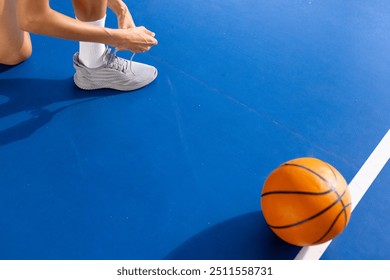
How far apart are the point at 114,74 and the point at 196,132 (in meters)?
0.66

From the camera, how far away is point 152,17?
11.3 ft

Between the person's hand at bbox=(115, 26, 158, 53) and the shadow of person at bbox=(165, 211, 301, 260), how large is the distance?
106 cm

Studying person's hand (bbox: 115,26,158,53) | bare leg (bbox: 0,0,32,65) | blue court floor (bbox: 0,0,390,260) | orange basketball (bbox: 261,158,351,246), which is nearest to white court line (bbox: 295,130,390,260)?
blue court floor (bbox: 0,0,390,260)

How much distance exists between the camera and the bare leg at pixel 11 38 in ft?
9.23

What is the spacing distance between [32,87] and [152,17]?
42.5 inches

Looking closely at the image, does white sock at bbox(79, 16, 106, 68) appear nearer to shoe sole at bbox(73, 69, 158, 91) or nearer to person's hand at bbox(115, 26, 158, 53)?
shoe sole at bbox(73, 69, 158, 91)

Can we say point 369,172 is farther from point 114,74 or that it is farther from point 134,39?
point 114,74

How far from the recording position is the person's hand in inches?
93.7

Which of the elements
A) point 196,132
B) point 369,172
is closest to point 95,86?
point 196,132

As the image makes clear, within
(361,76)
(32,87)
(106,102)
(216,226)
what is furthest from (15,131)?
(361,76)

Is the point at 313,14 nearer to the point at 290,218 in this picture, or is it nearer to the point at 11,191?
the point at 290,218

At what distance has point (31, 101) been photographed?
2.84m

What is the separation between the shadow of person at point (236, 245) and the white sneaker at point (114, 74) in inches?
44.7

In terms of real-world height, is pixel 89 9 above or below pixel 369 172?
above
